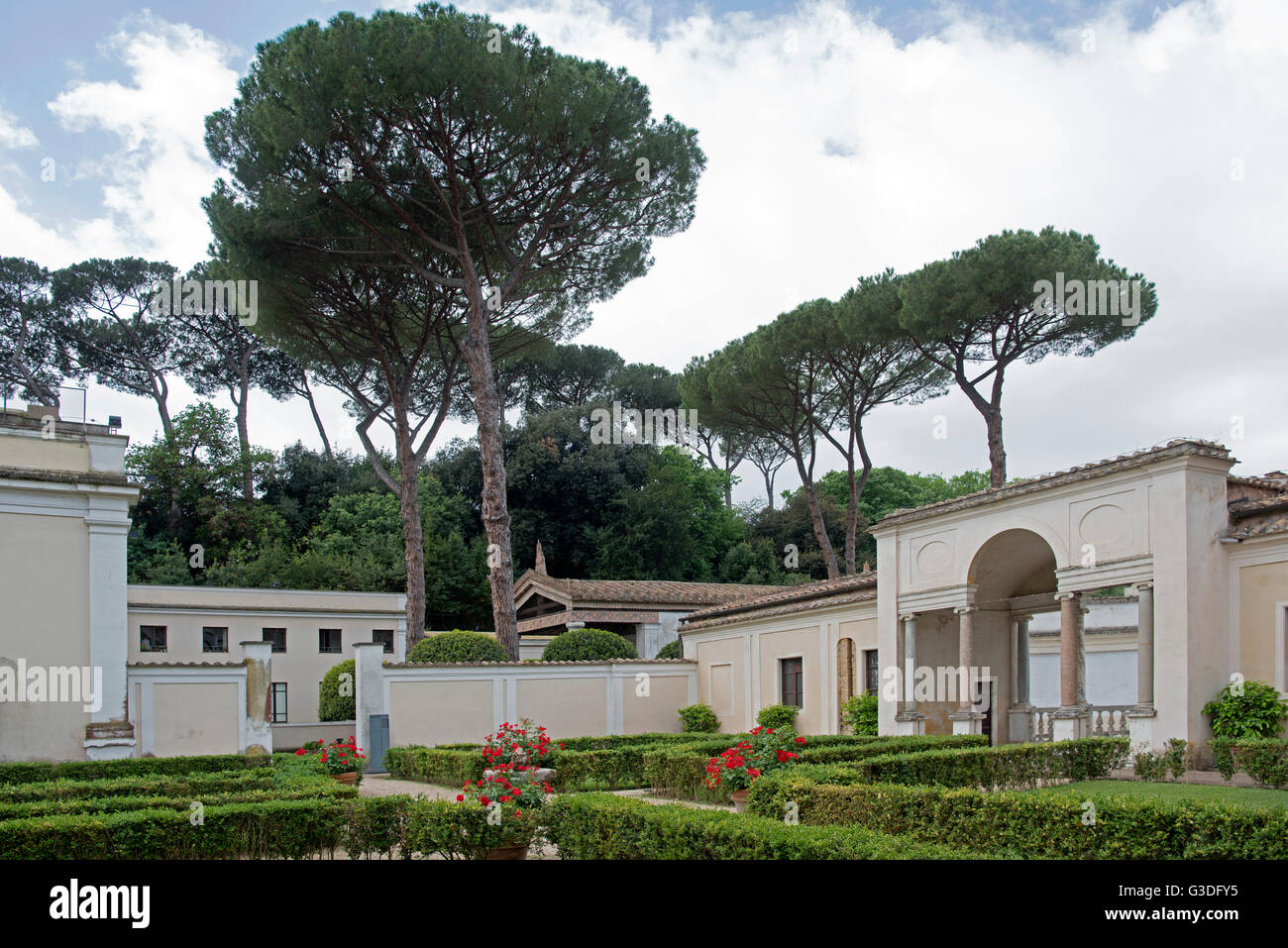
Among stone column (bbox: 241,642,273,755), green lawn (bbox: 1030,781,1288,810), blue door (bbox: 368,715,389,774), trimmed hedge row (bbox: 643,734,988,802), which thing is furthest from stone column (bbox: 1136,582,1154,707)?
stone column (bbox: 241,642,273,755)

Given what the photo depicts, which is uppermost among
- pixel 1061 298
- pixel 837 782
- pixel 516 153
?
pixel 516 153

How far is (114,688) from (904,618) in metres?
14.1

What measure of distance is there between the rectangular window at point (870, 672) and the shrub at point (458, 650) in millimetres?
7973

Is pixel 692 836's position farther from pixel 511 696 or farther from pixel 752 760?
pixel 511 696

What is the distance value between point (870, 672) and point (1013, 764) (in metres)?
7.52

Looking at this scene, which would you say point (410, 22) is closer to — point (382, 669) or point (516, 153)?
point (516, 153)

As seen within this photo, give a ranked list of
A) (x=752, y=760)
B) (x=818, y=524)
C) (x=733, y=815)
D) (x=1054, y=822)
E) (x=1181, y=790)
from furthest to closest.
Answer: (x=818, y=524)
(x=752, y=760)
(x=1181, y=790)
(x=733, y=815)
(x=1054, y=822)

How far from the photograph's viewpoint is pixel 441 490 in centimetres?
4222

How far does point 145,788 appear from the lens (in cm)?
1234

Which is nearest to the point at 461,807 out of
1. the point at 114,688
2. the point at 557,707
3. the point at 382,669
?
the point at 114,688
